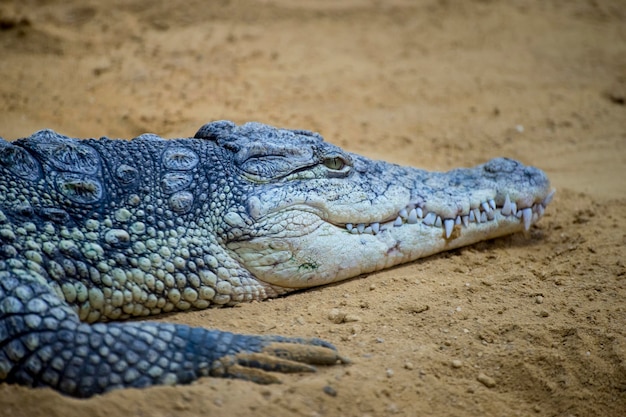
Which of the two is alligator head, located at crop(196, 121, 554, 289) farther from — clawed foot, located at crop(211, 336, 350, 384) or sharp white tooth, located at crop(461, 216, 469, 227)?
clawed foot, located at crop(211, 336, 350, 384)

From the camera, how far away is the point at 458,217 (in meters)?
4.30

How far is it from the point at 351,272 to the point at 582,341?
1.38 metres

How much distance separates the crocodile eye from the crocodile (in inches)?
0.5

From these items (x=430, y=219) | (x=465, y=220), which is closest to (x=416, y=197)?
(x=430, y=219)

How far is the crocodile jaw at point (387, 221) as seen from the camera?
3727 millimetres

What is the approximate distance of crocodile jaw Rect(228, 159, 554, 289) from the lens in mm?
3727

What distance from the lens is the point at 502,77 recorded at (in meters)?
7.98

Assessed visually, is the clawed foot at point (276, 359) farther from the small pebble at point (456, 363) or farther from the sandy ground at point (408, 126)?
the small pebble at point (456, 363)

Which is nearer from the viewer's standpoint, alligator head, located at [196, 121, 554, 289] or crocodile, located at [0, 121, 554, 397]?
crocodile, located at [0, 121, 554, 397]

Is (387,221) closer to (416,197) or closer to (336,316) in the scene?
A: (416,197)

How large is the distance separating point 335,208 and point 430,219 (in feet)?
2.34

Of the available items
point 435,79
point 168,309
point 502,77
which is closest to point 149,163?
point 168,309

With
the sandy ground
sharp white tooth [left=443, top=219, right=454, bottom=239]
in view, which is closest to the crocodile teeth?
sharp white tooth [left=443, top=219, right=454, bottom=239]

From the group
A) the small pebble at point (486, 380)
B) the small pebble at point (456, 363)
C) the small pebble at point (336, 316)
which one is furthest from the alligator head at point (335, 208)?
the small pebble at point (486, 380)
